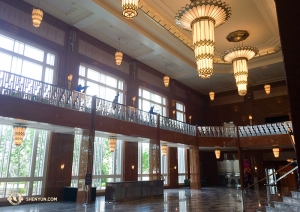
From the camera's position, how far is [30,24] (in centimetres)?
1113

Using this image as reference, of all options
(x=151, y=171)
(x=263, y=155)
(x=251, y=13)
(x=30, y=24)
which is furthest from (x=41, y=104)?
(x=263, y=155)

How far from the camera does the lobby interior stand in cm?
962

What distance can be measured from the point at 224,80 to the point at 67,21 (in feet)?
41.7

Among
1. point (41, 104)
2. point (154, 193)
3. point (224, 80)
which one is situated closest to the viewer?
point (41, 104)

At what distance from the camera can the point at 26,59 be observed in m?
11.1

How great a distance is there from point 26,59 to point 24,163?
4.43 m

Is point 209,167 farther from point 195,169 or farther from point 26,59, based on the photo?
point 26,59

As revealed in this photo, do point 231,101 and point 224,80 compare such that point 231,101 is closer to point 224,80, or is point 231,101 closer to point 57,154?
point 224,80

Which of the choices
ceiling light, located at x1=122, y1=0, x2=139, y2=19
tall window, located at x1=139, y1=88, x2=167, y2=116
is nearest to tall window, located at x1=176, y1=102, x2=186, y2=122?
tall window, located at x1=139, y1=88, x2=167, y2=116

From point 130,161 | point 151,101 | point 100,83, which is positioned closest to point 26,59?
point 100,83

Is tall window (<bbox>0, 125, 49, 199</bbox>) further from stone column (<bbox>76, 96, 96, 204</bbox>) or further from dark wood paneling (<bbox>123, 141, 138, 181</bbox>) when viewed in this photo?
dark wood paneling (<bbox>123, 141, 138, 181</bbox>)

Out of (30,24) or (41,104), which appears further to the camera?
(30,24)

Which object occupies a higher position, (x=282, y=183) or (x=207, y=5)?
(x=207, y=5)

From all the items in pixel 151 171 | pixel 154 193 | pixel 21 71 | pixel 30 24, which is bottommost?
pixel 154 193
